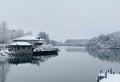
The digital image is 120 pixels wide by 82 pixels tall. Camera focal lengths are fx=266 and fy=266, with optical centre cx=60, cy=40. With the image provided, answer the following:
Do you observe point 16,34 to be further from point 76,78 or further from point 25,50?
point 76,78

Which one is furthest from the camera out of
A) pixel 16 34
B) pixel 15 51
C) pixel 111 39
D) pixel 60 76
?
pixel 111 39

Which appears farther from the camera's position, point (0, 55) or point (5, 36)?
point (5, 36)

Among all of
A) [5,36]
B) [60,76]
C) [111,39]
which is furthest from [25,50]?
[111,39]

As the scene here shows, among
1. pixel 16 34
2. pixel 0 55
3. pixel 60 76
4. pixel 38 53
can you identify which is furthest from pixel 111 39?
pixel 60 76

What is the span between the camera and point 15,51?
230ft

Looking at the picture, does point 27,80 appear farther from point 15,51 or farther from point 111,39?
point 111,39

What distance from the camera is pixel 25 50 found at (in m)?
72.1

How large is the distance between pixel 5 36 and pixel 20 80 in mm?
72246

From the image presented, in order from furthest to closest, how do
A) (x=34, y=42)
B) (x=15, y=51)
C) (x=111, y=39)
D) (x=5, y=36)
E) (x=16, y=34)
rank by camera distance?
(x=111, y=39) < (x=16, y=34) < (x=5, y=36) < (x=34, y=42) < (x=15, y=51)

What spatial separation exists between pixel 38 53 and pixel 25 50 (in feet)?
12.0

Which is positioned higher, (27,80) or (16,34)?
(16,34)

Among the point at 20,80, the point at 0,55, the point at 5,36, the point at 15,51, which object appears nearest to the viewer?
the point at 20,80

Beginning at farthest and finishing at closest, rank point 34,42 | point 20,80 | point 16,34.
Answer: point 16,34
point 34,42
point 20,80

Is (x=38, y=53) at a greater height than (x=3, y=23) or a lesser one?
lesser
